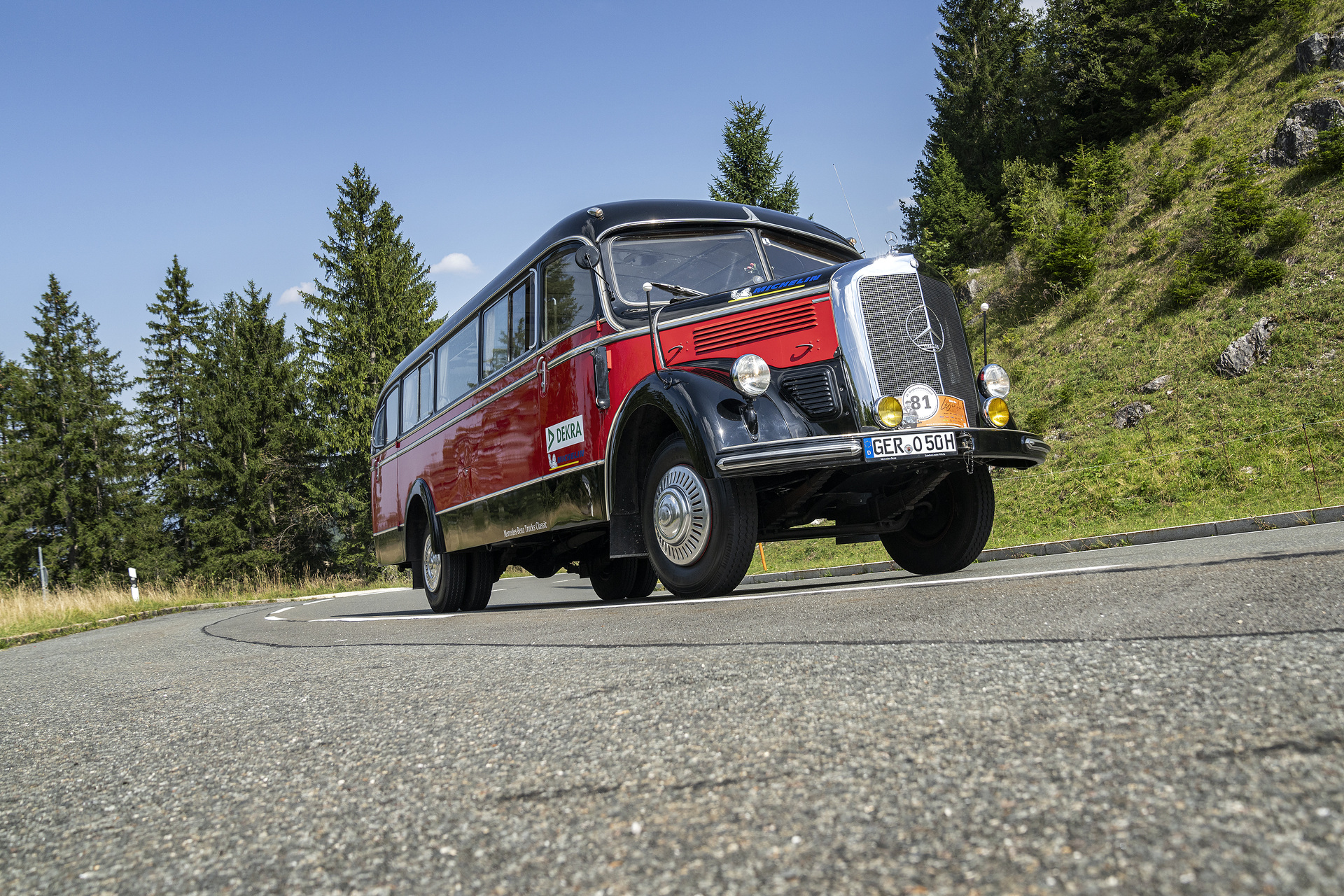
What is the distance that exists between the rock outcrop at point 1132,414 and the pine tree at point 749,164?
1446 cm

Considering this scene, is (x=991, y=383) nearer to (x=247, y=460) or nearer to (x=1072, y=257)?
(x=1072, y=257)

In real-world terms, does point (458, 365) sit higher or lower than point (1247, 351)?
higher

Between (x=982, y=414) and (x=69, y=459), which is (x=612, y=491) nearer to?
(x=982, y=414)

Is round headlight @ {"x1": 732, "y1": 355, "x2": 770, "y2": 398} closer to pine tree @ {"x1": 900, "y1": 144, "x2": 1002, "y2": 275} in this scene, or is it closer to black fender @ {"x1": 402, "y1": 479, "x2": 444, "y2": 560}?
black fender @ {"x1": 402, "y1": 479, "x2": 444, "y2": 560}

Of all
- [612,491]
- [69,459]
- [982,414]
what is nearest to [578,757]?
[612,491]

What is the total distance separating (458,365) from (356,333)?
2978 cm

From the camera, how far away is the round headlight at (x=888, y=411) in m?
5.32

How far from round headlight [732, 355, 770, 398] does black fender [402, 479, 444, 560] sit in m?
5.37

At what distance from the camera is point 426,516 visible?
10180 millimetres

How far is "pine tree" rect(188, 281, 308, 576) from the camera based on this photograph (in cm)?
4072

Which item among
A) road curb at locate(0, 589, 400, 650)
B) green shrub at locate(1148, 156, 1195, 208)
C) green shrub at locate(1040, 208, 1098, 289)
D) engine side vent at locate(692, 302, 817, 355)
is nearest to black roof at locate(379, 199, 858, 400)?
engine side vent at locate(692, 302, 817, 355)

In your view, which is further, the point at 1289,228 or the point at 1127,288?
the point at 1127,288

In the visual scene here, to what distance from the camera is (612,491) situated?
6.23 m

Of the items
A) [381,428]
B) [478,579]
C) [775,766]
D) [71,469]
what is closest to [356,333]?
[71,469]
